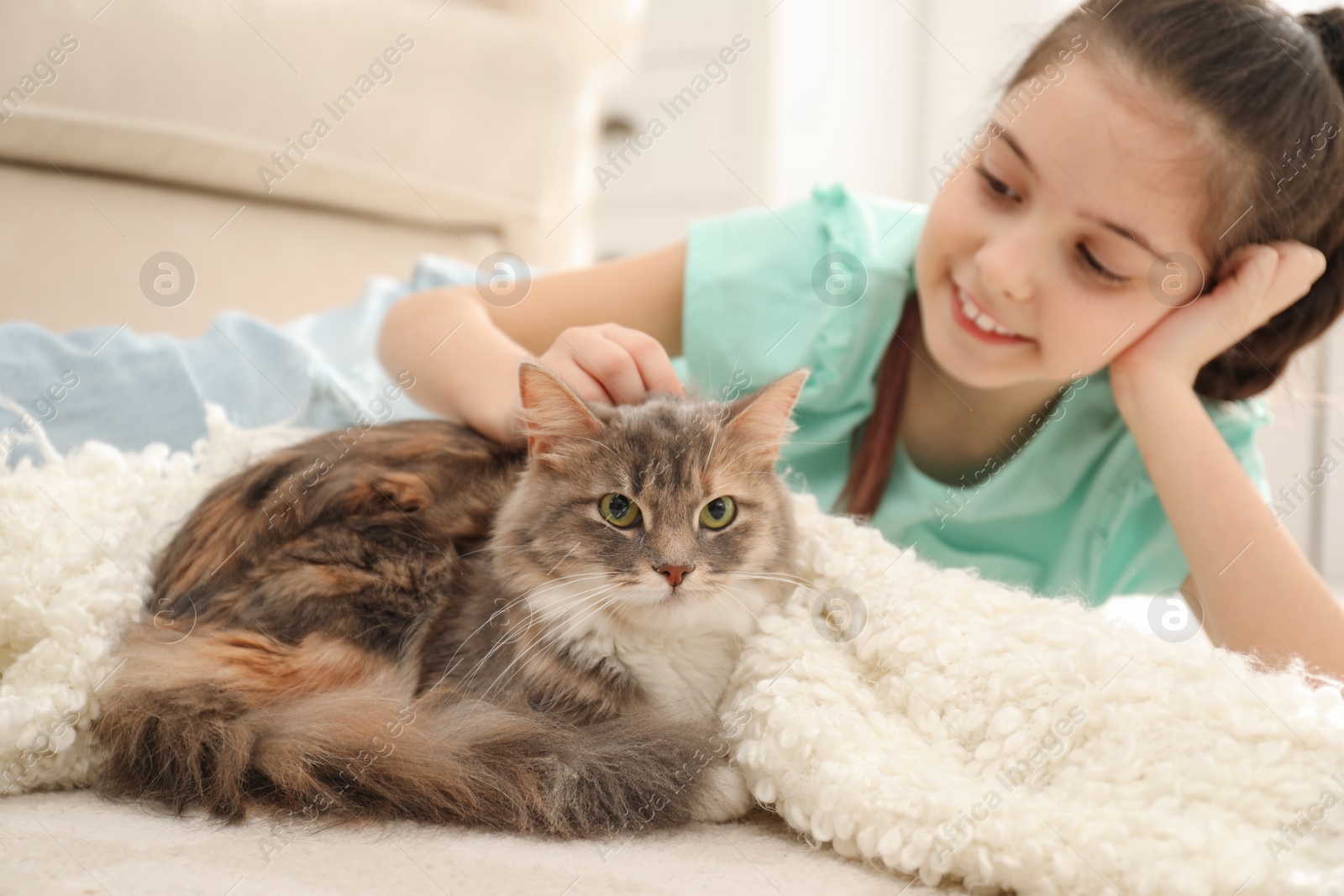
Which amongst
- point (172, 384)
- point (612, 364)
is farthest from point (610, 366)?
point (172, 384)

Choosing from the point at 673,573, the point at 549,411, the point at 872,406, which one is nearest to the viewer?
the point at 673,573

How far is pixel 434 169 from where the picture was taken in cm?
293

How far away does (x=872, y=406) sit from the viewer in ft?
6.81

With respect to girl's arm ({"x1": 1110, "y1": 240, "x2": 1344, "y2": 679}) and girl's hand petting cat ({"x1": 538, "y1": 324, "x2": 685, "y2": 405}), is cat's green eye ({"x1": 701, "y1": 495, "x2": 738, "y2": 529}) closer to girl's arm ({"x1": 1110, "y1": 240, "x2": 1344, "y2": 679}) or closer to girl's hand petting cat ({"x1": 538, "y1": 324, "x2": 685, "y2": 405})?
girl's hand petting cat ({"x1": 538, "y1": 324, "x2": 685, "y2": 405})

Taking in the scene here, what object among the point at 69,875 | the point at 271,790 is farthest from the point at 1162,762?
the point at 69,875

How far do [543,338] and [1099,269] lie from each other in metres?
1.01

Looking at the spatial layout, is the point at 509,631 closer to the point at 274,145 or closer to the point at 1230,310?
the point at 1230,310

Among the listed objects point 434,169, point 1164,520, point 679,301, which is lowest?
point 1164,520

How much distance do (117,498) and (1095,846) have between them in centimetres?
127

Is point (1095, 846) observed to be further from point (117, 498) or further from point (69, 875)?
point (117, 498)

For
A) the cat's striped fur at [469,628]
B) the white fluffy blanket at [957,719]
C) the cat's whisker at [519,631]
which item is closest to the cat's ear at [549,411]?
the cat's striped fur at [469,628]

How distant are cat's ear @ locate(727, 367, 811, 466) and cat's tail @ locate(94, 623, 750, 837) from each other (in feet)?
1.22

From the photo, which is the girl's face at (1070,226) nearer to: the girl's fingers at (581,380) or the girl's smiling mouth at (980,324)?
the girl's smiling mouth at (980,324)

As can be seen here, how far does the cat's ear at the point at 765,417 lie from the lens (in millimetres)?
1264
